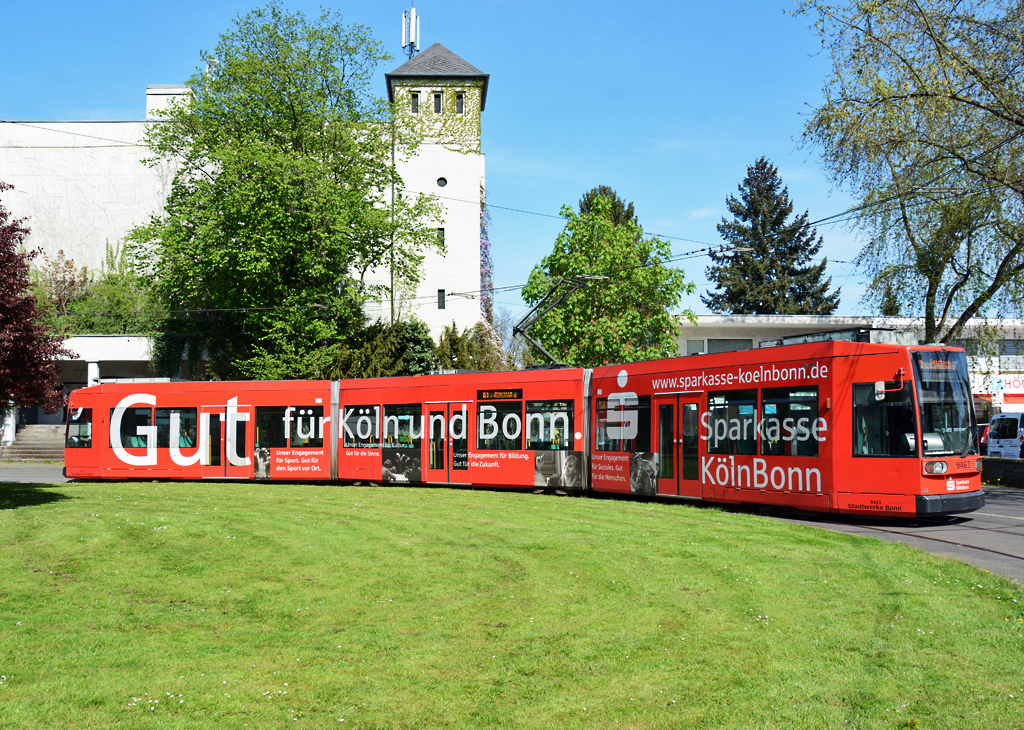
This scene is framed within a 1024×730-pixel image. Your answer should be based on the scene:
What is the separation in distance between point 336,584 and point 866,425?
10.7m

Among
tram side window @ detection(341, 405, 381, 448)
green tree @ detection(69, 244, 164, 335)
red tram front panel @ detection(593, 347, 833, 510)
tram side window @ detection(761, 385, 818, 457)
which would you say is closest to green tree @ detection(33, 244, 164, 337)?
green tree @ detection(69, 244, 164, 335)

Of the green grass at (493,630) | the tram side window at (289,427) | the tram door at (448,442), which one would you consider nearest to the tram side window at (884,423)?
the green grass at (493,630)

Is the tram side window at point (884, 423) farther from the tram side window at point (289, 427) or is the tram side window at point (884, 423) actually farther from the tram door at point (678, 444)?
the tram side window at point (289, 427)

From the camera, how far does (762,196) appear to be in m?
70.1

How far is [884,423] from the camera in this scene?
15961mm

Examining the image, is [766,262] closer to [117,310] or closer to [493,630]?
[117,310]

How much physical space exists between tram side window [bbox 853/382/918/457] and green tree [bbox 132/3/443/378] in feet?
88.1

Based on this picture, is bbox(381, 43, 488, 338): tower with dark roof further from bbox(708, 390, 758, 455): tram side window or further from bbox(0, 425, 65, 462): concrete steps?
bbox(708, 390, 758, 455): tram side window

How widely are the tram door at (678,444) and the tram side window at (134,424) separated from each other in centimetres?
1700

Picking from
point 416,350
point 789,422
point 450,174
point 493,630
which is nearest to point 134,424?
point 416,350

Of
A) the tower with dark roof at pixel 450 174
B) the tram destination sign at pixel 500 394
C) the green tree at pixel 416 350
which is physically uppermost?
the tower with dark roof at pixel 450 174

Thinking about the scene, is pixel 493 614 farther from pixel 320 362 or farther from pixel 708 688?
pixel 320 362

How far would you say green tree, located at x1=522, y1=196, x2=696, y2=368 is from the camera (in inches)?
1575

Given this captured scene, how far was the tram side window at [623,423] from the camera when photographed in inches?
827
